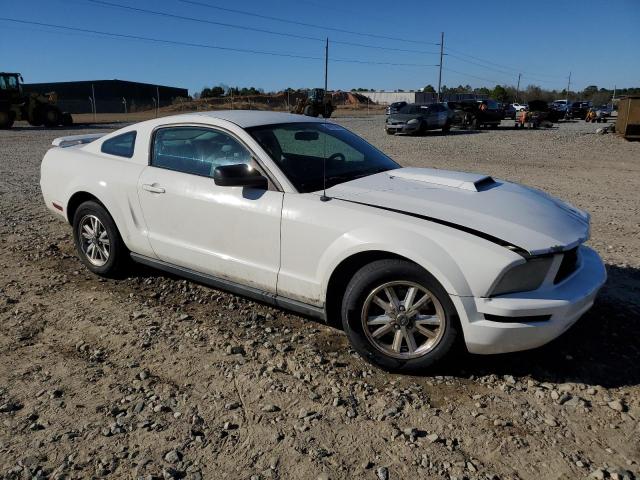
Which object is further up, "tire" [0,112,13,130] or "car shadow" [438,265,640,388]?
"tire" [0,112,13,130]

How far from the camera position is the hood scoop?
3.78 metres

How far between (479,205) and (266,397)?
1766 millimetres

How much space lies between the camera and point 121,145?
4.78 m

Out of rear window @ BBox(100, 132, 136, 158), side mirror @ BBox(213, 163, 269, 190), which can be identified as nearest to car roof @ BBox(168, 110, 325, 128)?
rear window @ BBox(100, 132, 136, 158)

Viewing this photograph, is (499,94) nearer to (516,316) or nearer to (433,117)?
(433,117)

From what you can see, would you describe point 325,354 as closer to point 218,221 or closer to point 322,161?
point 218,221

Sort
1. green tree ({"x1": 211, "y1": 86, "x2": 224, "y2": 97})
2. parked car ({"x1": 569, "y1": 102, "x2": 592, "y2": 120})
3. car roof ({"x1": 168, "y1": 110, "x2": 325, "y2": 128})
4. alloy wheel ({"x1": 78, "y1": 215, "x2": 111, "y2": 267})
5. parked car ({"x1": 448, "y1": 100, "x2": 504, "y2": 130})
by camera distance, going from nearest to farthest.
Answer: car roof ({"x1": 168, "y1": 110, "x2": 325, "y2": 128}) < alloy wheel ({"x1": 78, "y1": 215, "x2": 111, "y2": 267}) < parked car ({"x1": 448, "y1": 100, "x2": 504, "y2": 130}) < parked car ({"x1": 569, "y1": 102, "x2": 592, "y2": 120}) < green tree ({"x1": 211, "y1": 86, "x2": 224, "y2": 97})

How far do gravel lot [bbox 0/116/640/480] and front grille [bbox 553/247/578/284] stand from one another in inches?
23.8

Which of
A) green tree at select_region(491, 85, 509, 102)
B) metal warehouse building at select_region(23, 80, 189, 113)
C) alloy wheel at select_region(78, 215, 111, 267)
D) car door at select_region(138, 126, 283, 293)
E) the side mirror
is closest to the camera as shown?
the side mirror

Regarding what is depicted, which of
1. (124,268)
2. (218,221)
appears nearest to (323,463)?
(218,221)

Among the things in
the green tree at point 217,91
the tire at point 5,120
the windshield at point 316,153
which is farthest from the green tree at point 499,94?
the windshield at point 316,153

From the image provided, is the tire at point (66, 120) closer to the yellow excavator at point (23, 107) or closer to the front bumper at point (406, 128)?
the yellow excavator at point (23, 107)

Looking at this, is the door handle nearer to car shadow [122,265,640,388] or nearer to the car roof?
the car roof

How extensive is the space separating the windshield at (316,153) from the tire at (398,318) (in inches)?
32.6
